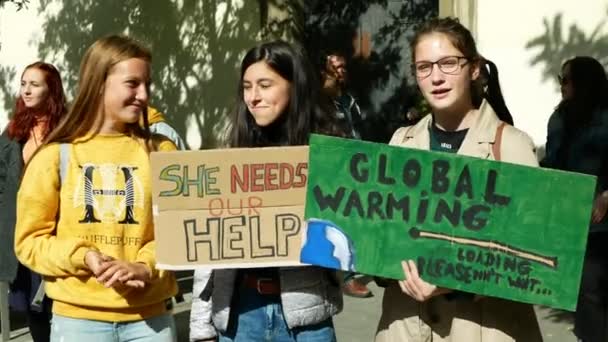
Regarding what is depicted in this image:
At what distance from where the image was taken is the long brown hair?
11.2 ft

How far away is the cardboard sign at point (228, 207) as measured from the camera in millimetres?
3266

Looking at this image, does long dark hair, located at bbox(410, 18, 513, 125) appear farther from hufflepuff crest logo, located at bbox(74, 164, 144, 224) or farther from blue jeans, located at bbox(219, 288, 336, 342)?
hufflepuff crest logo, located at bbox(74, 164, 144, 224)

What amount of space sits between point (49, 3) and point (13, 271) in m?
5.50

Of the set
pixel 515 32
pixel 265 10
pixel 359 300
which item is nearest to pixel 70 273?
pixel 359 300

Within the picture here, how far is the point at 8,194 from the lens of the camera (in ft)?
18.9

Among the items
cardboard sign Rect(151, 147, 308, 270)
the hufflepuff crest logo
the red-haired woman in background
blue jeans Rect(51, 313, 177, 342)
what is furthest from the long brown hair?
the red-haired woman in background

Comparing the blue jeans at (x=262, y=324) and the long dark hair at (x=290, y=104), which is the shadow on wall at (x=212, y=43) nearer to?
the long dark hair at (x=290, y=104)

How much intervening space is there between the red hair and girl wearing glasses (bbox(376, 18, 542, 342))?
3.05m

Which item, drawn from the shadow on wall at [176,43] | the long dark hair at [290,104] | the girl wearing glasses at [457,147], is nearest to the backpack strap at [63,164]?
the long dark hair at [290,104]

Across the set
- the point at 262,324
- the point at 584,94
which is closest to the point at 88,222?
the point at 262,324

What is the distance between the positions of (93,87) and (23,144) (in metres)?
2.44

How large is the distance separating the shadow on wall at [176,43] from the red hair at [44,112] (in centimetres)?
477

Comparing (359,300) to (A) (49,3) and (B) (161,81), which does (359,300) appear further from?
(A) (49,3)

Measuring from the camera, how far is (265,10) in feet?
32.9
